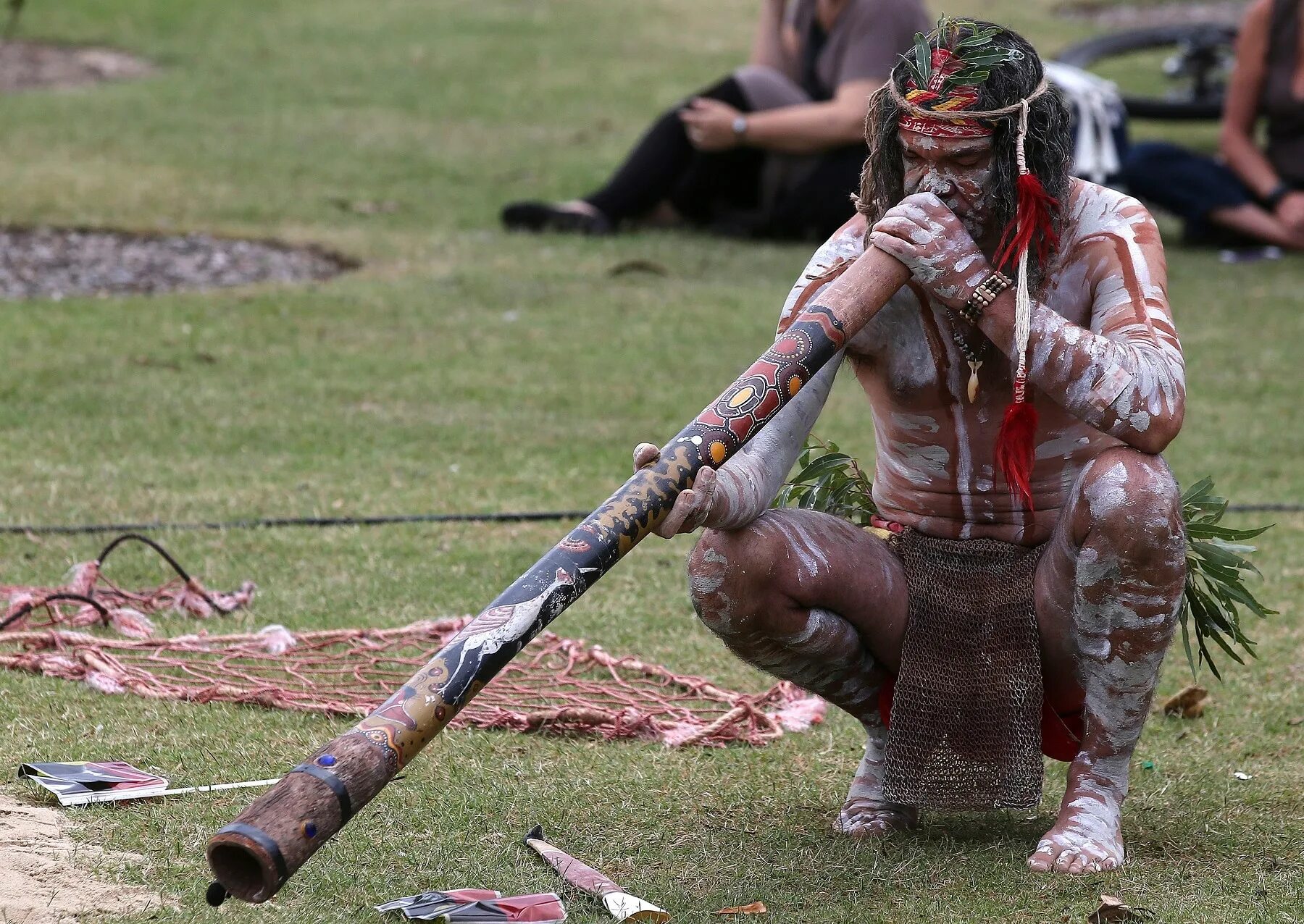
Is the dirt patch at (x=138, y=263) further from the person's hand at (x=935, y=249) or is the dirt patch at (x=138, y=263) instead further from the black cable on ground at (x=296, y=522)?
the person's hand at (x=935, y=249)

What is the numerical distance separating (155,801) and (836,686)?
48.3 inches

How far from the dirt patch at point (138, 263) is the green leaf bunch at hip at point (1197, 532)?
4939mm

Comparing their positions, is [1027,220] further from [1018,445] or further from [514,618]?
[514,618]

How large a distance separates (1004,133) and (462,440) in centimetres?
328

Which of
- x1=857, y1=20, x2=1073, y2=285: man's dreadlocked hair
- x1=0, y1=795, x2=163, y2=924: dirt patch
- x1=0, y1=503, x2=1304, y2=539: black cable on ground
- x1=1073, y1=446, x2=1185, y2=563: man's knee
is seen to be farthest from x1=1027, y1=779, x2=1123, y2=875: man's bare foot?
x1=0, y1=503, x2=1304, y2=539: black cable on ground

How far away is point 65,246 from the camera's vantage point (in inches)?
326

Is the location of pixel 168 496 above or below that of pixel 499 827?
below

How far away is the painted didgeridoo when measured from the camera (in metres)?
2.30

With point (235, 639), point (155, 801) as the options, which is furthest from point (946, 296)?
point (235, 639)

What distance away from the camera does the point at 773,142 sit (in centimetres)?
872

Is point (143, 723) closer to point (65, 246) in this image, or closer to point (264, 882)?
point (264, 882)

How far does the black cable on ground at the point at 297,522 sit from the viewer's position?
186 inches

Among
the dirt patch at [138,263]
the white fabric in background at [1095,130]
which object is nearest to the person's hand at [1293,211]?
the white fabric in background at [1095,130]

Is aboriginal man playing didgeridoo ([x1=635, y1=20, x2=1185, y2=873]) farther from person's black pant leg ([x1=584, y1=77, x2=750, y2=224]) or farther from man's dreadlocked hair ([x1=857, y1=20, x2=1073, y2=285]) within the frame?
person's black pant leg ([x1=584, y1=77, x2=750, y2=224])
